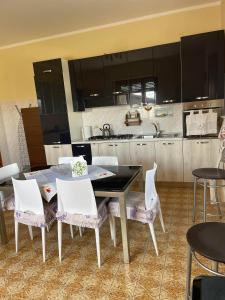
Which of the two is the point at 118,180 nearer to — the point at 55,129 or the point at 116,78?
the point at 116,78

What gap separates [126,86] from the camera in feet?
13.0

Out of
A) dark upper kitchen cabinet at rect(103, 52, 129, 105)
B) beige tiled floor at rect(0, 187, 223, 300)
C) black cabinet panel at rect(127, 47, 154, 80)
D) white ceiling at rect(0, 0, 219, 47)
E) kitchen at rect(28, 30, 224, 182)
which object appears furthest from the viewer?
dark upper kitchen cabinet at rect(103, 52, 129, 105)

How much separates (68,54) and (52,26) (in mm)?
587

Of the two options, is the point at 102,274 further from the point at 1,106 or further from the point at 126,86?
the point at 1,106

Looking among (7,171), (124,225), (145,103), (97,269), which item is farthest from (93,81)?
(97,269)

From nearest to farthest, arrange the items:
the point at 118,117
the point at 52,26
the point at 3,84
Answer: the point at 52,26 → the point at 118,117 → the point at 3,84

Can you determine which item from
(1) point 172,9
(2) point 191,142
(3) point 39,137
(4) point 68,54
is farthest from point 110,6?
(3) point 39,137

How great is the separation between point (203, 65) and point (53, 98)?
2589 mm

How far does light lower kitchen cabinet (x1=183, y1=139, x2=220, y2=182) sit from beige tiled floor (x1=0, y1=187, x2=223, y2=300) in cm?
116

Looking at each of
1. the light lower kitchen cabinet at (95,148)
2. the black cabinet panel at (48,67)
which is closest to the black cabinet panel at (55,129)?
the light lower kitchen cabinet at (95,148)

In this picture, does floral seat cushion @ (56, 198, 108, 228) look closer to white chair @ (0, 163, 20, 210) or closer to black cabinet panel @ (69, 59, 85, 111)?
white chair @ (0, 163, 20, 210)

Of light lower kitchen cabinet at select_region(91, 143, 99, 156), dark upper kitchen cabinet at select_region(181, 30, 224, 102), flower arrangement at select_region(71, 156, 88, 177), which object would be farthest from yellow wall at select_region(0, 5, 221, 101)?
flower arrangement at select_region(71, 156, 88, 177)

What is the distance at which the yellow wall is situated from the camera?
144 inches

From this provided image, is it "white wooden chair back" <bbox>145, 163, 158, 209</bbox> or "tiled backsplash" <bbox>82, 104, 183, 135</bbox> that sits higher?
"tiled backsplash" <bbox>82, 104, 183, 135</bbox>
